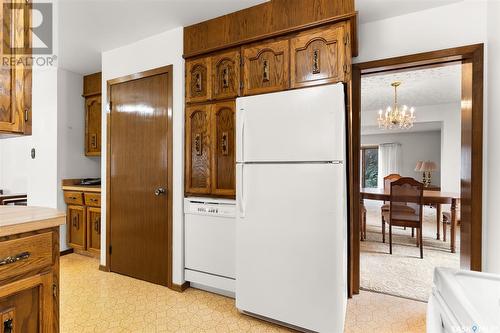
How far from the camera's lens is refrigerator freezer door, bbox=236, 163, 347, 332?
1675 millimetres

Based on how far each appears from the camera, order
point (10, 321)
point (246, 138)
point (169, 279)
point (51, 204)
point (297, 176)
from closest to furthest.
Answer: point (10, 321) < point (297, 176) < point (246, 138) < point (169, 279) < point (51, 204)

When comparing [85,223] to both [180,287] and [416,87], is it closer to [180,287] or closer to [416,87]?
[180,287]

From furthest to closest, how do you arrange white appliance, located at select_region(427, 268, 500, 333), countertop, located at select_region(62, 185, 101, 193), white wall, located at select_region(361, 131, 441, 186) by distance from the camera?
white wall, located at select_region(361, 131, 441, 186) → countertop, located at select_region(62, 185, 101, 193) → white appliance, located at select_region(427, 268, 500, 333)

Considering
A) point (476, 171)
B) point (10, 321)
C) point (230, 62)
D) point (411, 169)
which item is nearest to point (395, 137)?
point (411, 169)

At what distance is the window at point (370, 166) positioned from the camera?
8.61m

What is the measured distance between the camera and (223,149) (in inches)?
90.8

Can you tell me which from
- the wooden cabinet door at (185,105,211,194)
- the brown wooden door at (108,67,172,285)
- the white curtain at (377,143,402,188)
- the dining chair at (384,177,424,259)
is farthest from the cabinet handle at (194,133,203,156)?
Answer: the white curtain at (377,143,402,188)

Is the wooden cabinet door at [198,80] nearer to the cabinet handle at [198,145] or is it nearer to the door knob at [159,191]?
the cabinet handle at [198,145]

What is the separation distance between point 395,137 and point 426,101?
267cm

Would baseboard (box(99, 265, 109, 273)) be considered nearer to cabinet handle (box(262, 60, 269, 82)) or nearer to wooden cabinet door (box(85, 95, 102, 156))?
wooden cabinet door (box(85, 95, 102, 156))

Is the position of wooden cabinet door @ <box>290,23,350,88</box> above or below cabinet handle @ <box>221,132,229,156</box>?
above

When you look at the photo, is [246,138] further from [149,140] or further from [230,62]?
[149,140]

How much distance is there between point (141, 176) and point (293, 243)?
5.72 ft

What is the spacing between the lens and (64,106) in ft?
11.6
